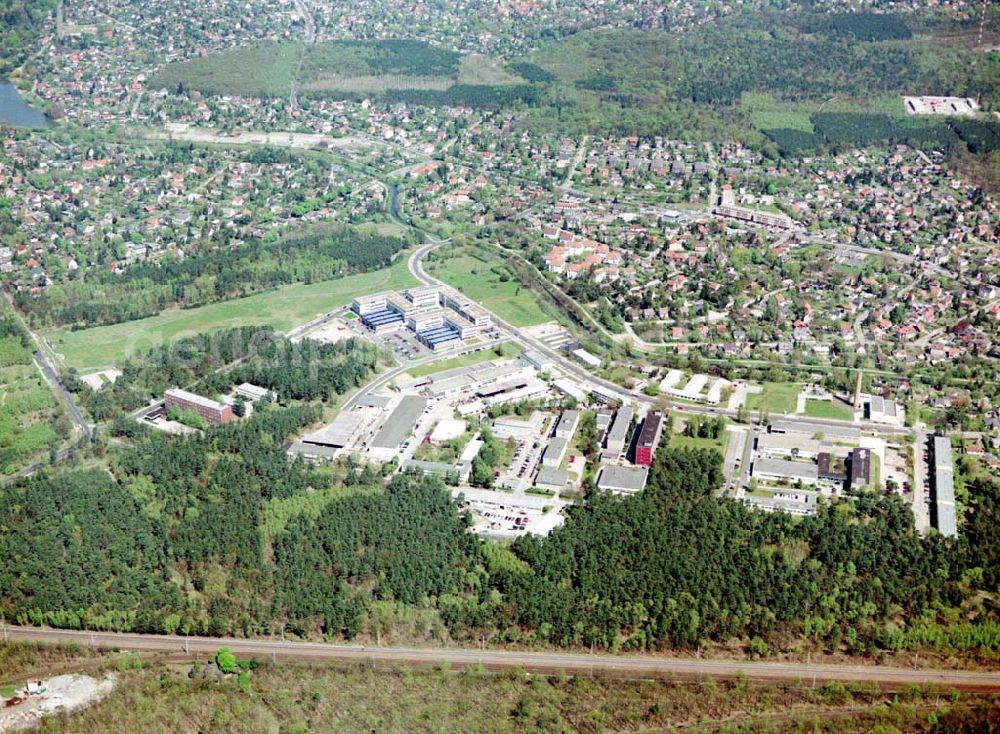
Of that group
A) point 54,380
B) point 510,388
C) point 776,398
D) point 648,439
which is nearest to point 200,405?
point 54,380

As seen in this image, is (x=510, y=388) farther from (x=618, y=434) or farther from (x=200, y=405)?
(x=200, y=405)

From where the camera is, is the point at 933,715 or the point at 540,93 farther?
the point at 540,93

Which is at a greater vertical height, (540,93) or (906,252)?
(540,93)

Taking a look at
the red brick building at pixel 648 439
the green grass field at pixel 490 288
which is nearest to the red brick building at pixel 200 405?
the green grass field at pixel 490 288

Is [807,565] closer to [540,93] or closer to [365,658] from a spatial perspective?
[365,658]

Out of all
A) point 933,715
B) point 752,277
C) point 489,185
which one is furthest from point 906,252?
point 933,715

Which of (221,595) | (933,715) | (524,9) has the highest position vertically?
(524,9)
